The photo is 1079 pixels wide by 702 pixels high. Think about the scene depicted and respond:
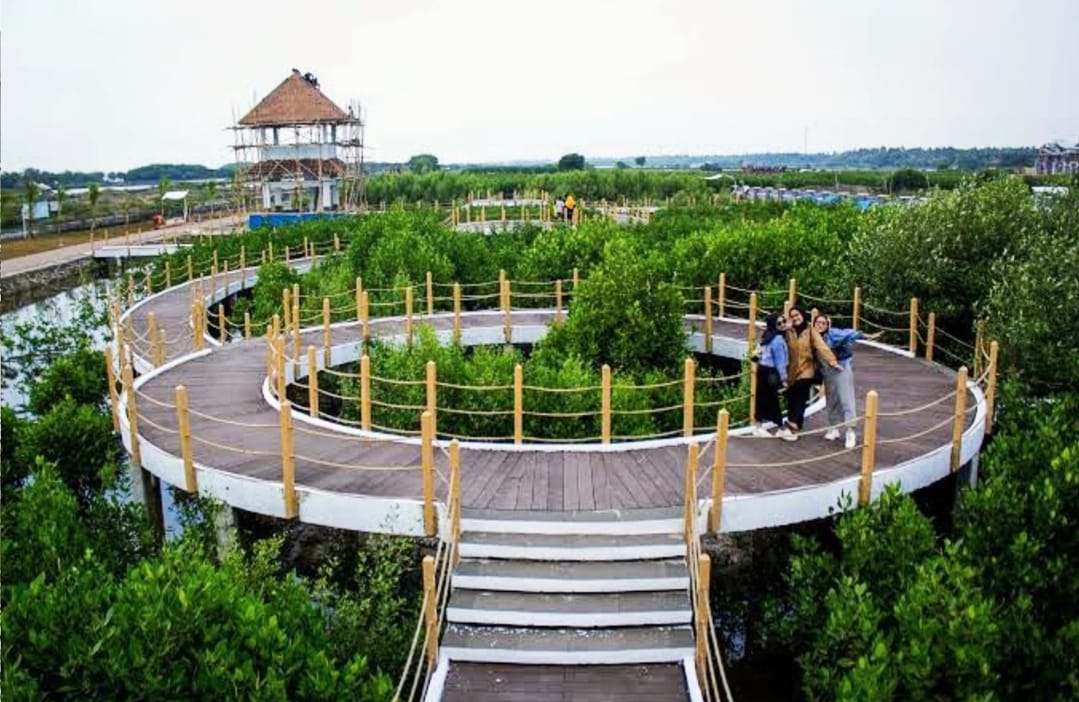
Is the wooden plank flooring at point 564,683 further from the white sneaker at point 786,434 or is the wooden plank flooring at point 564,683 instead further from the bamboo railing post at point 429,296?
the bamboo railing post at point 429,296

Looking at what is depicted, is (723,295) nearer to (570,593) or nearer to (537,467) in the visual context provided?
(537,467)

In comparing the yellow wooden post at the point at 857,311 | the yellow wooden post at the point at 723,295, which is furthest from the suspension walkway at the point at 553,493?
the yellow wooden post at the point at 723,295

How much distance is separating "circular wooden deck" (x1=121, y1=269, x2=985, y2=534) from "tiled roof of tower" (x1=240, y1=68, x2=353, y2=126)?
35.2 meters

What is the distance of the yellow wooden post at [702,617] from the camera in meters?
8.02

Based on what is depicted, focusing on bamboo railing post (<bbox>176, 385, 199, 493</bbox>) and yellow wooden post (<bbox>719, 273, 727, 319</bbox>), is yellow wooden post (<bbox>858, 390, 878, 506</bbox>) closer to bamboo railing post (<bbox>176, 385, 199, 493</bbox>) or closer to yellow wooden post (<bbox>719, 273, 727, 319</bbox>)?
bamboo railing post (<bbox>176, 385, 199, 493</bbox>)

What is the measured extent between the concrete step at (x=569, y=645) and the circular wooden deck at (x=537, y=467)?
4.64 ft

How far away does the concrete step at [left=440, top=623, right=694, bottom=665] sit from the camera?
8.60 meters

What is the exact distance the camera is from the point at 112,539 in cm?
1106

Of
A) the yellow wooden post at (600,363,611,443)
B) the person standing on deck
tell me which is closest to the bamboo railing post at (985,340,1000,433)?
the person standing on deck

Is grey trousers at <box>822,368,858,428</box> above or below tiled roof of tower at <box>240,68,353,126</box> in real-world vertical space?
below

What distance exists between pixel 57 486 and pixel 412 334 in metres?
7.92

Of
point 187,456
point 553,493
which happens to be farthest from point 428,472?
point 187,456

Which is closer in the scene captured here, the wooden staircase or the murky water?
the wooden staircase

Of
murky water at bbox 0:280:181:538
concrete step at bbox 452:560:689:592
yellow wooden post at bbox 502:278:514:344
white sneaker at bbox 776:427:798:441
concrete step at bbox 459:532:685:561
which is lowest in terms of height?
murky water at bbox 0:280:181:538
